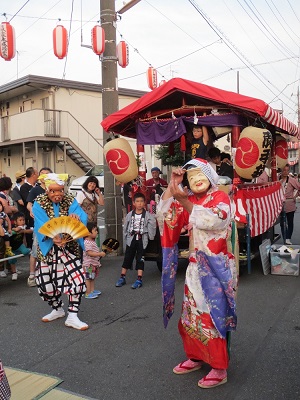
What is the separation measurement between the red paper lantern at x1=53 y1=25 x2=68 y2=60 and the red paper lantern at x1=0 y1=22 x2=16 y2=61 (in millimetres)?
1185

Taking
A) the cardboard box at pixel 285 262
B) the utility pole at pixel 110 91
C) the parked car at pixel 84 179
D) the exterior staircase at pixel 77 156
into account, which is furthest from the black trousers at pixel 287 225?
the exterior staircase at pixel 77 156

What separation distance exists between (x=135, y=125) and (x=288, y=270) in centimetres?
382

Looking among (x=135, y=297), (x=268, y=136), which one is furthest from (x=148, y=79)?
(x=135, y=297)

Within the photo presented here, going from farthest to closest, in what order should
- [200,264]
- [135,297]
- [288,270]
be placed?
[288,270]
[135,297]
[200,264]

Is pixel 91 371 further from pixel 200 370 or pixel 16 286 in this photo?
pixel 16 286

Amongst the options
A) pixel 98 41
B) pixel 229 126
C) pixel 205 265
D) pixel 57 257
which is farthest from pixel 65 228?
pixel 98 41

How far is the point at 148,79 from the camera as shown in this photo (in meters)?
16.8

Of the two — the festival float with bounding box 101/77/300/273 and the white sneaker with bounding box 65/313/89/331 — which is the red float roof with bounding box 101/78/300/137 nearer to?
the festival float with bounding box 101/77/300/273

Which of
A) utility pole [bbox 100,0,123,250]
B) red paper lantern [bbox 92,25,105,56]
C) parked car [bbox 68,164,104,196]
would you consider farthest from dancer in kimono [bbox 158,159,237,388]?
parked car [bbox 68,164,104,196]

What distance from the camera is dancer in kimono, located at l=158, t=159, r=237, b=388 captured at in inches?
129

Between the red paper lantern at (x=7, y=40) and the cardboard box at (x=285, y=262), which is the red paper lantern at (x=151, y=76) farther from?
the cardboard box at (x=285, y=262)

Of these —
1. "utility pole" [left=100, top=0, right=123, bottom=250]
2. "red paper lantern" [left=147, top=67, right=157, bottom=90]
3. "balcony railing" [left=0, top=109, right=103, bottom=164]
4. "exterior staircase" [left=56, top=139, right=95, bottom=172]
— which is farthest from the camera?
"exterior staircase" [left=56, top=139, right=95, bottom=172]

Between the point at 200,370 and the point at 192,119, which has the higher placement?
the point at 192,119

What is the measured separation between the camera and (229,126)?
23.3 ft
